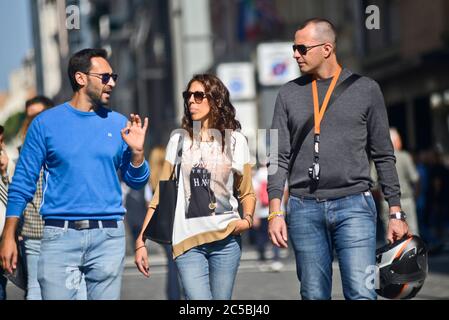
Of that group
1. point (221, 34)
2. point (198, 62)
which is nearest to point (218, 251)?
point (221, 34)

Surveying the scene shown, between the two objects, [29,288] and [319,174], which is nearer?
[319,174]

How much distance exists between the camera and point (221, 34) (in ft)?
154

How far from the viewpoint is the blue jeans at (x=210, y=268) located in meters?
6.89

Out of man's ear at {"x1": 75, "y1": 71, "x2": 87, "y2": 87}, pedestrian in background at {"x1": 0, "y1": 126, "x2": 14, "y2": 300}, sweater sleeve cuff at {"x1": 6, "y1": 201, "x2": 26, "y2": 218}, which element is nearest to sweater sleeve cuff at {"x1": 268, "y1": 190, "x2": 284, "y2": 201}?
man's ear at {"x1": 75, "y1": 71, "x2": 87, "y2": 87}

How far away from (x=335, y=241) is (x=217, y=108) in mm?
1030

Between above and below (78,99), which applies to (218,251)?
below

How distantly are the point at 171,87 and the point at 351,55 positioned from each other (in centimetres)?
2731

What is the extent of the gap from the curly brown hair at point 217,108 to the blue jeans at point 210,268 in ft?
1.93

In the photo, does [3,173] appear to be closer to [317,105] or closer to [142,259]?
[142,259]

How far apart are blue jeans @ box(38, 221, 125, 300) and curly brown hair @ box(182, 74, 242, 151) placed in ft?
2.79

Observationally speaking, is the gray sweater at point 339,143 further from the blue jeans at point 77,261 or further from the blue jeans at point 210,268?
the blue jeans at point 77,261

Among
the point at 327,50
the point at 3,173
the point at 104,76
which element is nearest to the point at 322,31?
the point at 327,50

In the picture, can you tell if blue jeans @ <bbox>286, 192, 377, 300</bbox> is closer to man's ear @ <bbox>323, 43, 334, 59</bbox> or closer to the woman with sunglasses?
the woman with sunglasses
